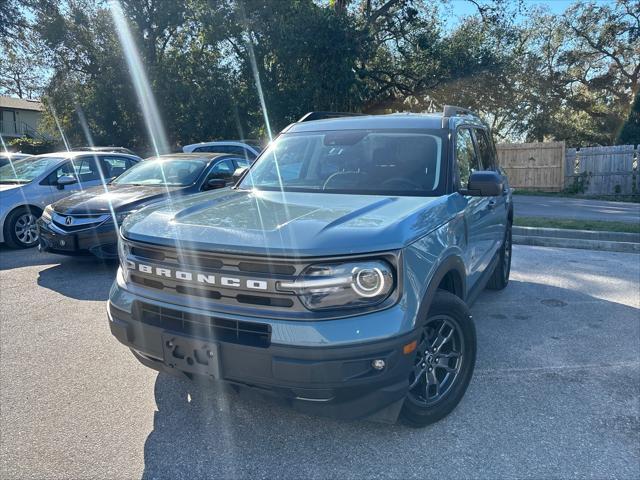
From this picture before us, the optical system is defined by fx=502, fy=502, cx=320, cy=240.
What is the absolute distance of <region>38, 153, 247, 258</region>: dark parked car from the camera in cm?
651

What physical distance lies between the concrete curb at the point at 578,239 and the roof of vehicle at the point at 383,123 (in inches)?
208

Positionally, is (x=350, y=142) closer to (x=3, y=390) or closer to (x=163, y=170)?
(x=3, y=390)

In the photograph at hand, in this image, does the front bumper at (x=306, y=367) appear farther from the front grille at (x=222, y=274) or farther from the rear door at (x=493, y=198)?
the rear door at (x=493, y=198)

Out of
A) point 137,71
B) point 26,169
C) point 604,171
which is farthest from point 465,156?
point 137,71

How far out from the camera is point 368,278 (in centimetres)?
252

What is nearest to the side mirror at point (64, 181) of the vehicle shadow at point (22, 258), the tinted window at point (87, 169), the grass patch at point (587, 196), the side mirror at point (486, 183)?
the tinted window at point (87, 169)

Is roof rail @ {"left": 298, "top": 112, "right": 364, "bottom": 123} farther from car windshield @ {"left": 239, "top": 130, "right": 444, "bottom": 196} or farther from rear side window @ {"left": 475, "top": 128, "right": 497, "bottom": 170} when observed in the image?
rear side window @ {"left": 475, "top": 128, "right": 497, "bottom": 170}

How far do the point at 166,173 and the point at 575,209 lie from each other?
10774 millimetres

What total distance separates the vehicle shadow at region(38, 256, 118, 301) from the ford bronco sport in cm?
287

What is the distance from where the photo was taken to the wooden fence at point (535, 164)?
741 inches

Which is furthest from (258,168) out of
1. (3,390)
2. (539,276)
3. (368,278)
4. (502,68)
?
(502,68)

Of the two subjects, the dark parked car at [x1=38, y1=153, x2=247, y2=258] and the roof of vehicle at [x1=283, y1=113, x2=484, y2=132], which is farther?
the dark parked car at [x1=38, y1=153, x2=247, y2=258]

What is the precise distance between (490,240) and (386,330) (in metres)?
2.65

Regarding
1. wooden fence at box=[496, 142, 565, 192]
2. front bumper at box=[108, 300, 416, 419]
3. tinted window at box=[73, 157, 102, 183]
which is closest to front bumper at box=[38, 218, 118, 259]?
A: tinted window at box=[73, 157, 102, 183]
